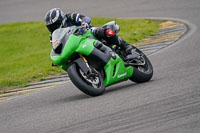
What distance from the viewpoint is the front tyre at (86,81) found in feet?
24.3

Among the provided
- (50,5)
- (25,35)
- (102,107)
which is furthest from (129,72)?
(50,5)

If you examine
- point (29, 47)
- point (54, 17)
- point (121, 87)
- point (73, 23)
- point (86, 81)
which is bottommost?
point (29, 47)

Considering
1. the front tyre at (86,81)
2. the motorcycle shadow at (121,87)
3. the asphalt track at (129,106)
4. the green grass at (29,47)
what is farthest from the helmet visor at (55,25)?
the green grass at (29,47)

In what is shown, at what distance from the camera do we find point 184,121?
17.2ft

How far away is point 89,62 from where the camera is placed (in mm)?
7918

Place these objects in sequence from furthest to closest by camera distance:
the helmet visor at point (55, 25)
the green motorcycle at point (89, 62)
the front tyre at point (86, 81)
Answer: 1. the helmet visor at point (55, 25)
2. the green motorcycle at point (89, 62)
3. the front tyre at point (86, 81)

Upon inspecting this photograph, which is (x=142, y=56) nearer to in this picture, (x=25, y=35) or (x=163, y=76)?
(x=163, y=76)

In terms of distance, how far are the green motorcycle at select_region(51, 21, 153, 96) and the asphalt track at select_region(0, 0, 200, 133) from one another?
0.63 feet

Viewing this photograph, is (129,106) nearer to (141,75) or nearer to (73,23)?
(141,75)

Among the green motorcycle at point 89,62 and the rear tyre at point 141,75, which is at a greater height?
the green motorcycle at point 89,62

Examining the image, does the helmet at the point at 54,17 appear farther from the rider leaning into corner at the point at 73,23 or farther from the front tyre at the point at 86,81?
the front tyre at the point at 86,81

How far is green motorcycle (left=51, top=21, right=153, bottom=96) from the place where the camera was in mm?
7582

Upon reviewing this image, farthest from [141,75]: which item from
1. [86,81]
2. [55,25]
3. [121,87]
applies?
→ [55,25]

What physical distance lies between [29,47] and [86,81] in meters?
8.61
